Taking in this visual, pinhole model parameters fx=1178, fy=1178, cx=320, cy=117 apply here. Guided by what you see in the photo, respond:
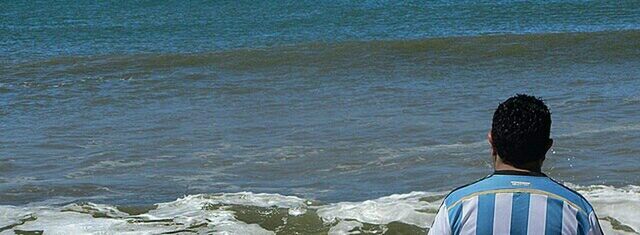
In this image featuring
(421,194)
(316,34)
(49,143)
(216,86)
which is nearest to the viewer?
(421,194)

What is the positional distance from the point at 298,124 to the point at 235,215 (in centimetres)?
409

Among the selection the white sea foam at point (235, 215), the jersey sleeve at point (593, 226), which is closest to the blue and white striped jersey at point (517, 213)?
the jersey sleeve at point (593, 226)

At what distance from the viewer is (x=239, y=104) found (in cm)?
1344

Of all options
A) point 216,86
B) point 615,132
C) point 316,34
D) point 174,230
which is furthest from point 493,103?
point 316,34

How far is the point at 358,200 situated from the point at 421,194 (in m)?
0.43

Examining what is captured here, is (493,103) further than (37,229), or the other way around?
(493,103)

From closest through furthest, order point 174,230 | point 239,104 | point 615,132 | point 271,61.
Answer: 1. point 174,230
2. point 615,132
3. point 239,104
4. point 271,61

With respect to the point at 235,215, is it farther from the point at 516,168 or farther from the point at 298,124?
the point at 516,168

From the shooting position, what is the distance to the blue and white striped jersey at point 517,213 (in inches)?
113

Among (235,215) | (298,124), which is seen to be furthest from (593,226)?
(298,124)

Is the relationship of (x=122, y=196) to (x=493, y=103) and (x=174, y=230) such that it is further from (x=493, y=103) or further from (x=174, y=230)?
(x=493, y=103)

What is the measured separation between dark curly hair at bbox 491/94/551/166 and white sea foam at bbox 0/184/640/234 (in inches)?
156

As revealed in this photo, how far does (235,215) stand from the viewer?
7.43m

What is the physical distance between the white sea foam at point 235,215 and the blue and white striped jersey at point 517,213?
3.98 meters
